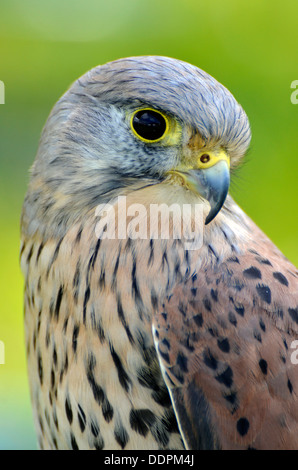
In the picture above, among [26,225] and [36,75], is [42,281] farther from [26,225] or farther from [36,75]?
[36,75]

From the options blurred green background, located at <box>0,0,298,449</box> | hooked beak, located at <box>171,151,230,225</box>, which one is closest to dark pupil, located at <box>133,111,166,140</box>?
hooked beak, located at <box>171,151,230,225</box>

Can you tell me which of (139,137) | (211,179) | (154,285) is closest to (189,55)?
(139,137)

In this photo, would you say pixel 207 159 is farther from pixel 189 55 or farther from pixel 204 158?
pixel 189 55

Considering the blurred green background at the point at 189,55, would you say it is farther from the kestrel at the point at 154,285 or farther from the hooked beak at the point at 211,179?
the hooked beak at the point at 211,179

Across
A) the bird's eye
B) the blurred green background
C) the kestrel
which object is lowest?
the kestrel

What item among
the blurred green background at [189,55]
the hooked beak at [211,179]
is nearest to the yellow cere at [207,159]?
the hooked beak at [211,179]

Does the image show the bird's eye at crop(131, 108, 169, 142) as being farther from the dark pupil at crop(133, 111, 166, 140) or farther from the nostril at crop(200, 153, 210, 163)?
the nostril at crop(200, 153, 210, 163)

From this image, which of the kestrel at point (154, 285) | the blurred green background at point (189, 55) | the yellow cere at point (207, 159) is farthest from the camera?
the blurred green background at point (189, 55)
